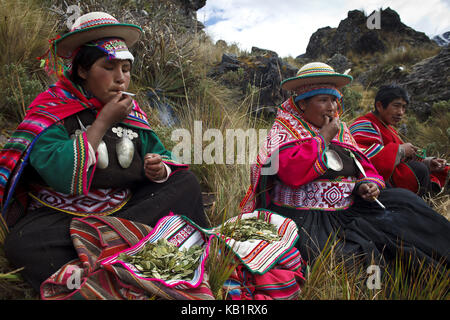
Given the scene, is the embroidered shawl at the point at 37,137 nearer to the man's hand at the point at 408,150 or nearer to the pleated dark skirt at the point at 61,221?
the pleated dark skirt at the point at 61,221

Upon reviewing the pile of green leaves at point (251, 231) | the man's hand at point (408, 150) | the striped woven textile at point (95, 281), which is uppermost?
the man's hand at point (408, 150)

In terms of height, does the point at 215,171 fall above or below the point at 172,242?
above

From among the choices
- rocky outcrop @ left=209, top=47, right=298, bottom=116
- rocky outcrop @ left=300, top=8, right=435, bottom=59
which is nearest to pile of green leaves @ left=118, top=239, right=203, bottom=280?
rocky outcrop @ left=209, top=47, right=298, bottom=116

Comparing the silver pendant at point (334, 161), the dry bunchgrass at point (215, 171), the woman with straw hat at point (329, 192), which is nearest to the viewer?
the dry bunchgrass at point (215, 171)

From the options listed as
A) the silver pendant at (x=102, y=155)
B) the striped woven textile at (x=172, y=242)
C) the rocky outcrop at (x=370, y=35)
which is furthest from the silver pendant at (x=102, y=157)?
the rocky outcrop at (x=370, y=35)

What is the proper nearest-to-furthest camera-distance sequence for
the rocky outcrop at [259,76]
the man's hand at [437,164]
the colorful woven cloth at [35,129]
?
the colorful woven cloth at [35,129], the man's hand at [437,164], the rocky outcrop at [259,76]

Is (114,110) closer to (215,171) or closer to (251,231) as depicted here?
(251,231)

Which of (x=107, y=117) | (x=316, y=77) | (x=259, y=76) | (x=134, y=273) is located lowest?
(x=134, y=273)

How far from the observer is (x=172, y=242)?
187cm

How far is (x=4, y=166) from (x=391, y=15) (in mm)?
19773

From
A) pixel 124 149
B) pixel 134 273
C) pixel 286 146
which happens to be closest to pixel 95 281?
pixel 134 273

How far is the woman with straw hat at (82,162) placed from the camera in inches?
67.4

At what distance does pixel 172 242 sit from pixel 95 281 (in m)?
0.48

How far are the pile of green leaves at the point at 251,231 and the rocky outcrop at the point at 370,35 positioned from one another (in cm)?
1613
